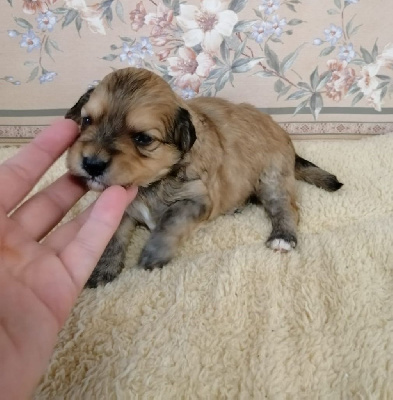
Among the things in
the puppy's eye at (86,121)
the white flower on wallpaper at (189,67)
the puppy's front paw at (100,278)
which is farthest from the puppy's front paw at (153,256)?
the white flower on wallpaper at (189,67)

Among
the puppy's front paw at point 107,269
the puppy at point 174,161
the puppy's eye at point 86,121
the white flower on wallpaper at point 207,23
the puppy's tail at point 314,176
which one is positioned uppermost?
the white flower on wallpaper at point 207,23

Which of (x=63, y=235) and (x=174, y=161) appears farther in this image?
(x=174, y=161)

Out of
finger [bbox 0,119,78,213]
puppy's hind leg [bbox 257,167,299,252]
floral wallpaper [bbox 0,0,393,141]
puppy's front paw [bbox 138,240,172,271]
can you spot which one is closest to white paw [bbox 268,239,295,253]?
puppy's hind leg [bbox 257,167,299,252]

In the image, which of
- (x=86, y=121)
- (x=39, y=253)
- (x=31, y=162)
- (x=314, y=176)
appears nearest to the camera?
(x=39, y=253)

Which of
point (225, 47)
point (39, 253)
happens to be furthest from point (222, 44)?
point (39, 253)

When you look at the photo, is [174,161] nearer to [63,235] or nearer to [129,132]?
[129,132]

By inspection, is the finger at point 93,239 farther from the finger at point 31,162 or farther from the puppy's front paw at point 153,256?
the puppy's front paw at point 153,256
